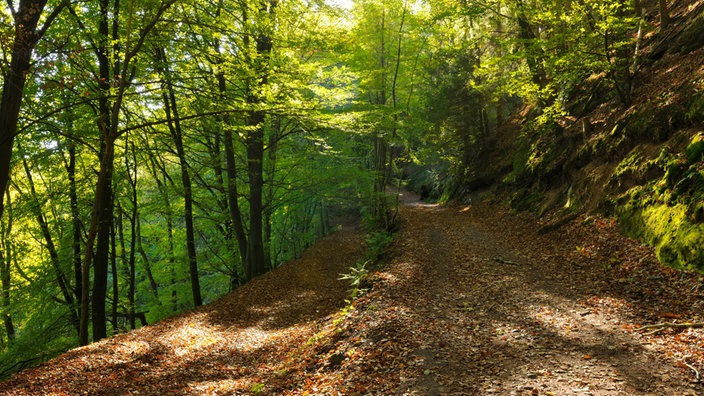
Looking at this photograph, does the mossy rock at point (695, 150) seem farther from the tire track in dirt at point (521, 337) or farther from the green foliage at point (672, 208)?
the tire track in dirt at point (521, 337)

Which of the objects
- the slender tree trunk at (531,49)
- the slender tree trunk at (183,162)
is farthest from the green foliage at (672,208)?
the slender tree trunk at (183,162)

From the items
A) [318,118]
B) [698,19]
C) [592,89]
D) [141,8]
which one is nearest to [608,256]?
[318,118]

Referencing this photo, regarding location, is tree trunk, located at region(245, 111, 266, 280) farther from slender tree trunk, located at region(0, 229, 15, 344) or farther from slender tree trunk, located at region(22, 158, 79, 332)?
slender tree trunk, located at region(0, 229, 15, 344)

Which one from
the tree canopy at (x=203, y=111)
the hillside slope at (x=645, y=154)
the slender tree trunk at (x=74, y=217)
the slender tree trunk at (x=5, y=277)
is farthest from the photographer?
the slender tree trunk at (x=5, y=277)

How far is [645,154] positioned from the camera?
29.6 ft

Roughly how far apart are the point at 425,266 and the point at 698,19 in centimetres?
1080

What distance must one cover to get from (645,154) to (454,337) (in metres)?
7.25

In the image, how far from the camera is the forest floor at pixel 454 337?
15.0ft

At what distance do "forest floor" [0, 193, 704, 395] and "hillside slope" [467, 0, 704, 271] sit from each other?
2.10 ft

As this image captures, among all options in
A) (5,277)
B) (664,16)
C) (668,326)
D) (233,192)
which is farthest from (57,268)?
(664,16)

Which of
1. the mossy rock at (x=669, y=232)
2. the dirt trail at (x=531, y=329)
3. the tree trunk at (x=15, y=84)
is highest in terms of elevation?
the tree trunk at (x=15, y=84)

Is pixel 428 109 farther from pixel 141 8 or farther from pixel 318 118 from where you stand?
pixel 141 8

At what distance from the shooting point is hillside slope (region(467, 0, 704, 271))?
7074 mm

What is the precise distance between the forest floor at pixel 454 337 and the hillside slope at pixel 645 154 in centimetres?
64
